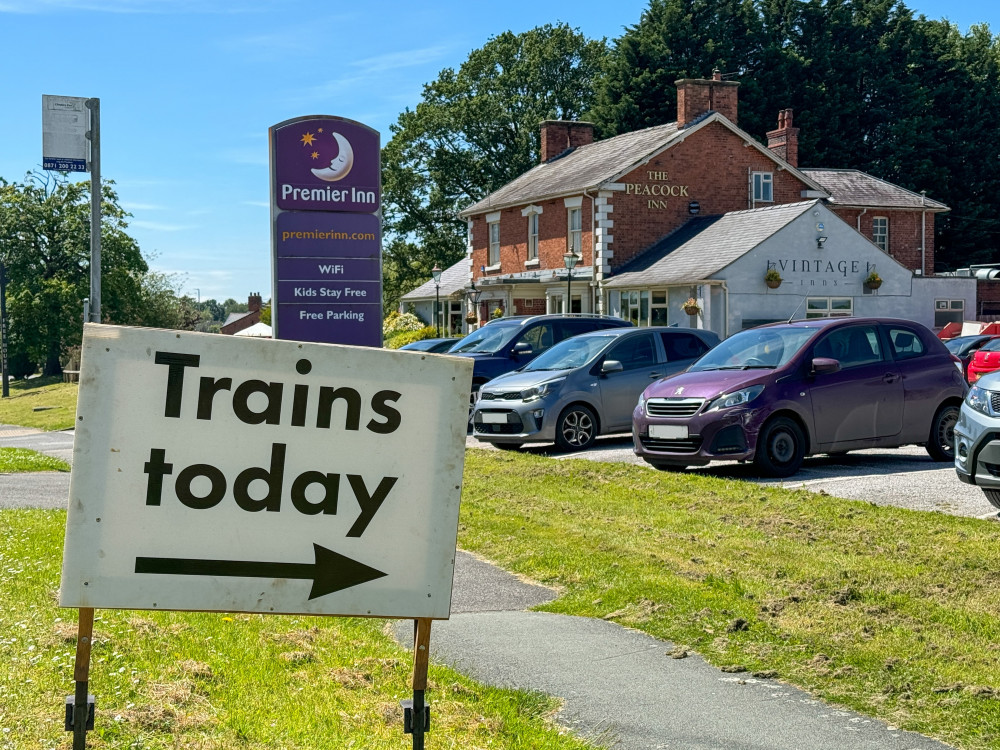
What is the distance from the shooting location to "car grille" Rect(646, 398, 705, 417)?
13391 millimetres

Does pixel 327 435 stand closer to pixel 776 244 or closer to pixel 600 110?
pixel 776 244

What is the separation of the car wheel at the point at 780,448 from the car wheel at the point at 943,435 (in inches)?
71.6

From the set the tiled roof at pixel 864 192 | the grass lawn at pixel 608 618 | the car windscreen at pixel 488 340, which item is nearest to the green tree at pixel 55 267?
the tiled roof at pixel 864 192

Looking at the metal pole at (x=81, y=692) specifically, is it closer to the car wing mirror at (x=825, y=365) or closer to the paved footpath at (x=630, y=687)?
the paved footpath at (x=630, y=687)

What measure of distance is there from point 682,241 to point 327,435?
34979 millimetres

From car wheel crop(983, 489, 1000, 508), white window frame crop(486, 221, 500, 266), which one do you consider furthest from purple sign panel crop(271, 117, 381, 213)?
white window frame crop(486, 221, 500, 266)

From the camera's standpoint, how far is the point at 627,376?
17.2 m

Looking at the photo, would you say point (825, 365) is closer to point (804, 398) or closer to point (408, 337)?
point (804, 398)

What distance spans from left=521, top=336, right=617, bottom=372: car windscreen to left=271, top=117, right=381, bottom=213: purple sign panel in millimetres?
6213

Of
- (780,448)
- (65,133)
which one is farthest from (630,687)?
(65,133)

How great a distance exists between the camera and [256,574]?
4.22 meters

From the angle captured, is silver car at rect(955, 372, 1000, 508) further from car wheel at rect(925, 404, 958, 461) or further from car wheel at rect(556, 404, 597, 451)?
car wheel at rect(556, 404, 597, 451)

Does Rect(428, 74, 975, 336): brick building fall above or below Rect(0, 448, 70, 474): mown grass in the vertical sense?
above

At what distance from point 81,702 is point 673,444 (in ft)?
33.2
